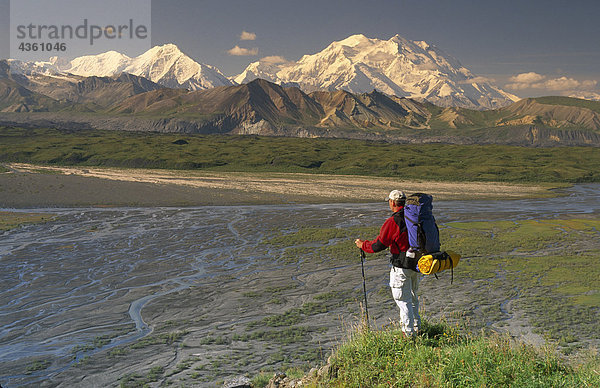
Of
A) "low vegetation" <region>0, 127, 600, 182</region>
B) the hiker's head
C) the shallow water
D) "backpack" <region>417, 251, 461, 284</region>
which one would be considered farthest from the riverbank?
"backpack" <region>417, 251, 461, 284</region>

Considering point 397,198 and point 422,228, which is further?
point 397,198

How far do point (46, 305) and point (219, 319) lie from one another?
7418 millimetres

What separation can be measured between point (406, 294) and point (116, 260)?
21.6 metres

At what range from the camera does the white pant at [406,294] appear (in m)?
10.1

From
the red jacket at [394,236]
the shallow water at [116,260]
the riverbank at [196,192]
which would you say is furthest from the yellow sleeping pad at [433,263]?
the riverbank at [196,192]

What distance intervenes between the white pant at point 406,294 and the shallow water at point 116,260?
963 cm

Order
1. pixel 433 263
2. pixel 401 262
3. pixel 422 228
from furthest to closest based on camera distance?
pixel 401 262 < pixel 422 228 < pixel 433 263

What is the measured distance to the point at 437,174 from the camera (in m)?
105

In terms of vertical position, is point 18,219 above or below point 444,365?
below

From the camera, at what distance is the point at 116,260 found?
27.5 meters

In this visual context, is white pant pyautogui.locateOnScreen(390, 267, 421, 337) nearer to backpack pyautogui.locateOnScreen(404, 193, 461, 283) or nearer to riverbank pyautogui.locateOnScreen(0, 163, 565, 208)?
backpack pyautogui.locateOnScreen(404, 193, 461, 283)

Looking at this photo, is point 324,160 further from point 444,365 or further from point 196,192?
point 444,365

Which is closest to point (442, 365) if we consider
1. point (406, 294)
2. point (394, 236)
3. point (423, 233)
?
point (406, 294)

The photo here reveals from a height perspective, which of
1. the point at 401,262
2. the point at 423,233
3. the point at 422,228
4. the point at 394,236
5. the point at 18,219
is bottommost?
the point at 18,219
